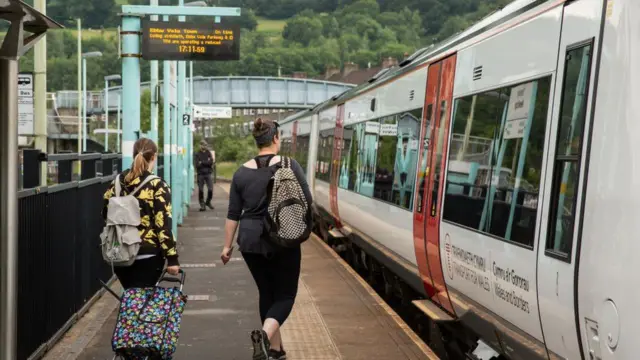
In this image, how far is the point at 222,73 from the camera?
9188cm

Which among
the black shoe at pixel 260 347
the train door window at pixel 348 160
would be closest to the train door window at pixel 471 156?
the black shoe at pixel 260 347

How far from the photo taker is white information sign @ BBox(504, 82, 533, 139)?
5.54m

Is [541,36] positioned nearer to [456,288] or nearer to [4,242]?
[456,288]

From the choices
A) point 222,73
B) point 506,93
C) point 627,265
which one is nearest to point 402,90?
point 506,93

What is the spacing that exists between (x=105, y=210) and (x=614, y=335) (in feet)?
12.1

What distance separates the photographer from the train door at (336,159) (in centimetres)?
1595

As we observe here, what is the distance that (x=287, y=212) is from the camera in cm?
636

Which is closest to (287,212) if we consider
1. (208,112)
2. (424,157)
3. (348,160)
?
(424,157)

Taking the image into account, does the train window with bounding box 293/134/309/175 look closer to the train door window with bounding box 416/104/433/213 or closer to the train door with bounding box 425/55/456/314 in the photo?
the train door window with bounding box 416/104/433/213

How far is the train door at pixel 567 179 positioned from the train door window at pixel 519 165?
9.0 inches

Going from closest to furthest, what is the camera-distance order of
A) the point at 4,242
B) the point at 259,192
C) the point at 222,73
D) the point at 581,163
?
the point at 4,242 < the point at 581,163 < the point at 259,192 < the point at 222,73

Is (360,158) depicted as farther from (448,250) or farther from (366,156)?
(448,250)

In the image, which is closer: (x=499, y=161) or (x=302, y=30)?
(x=499, y=161)

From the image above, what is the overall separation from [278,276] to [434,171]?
6.04 ft
